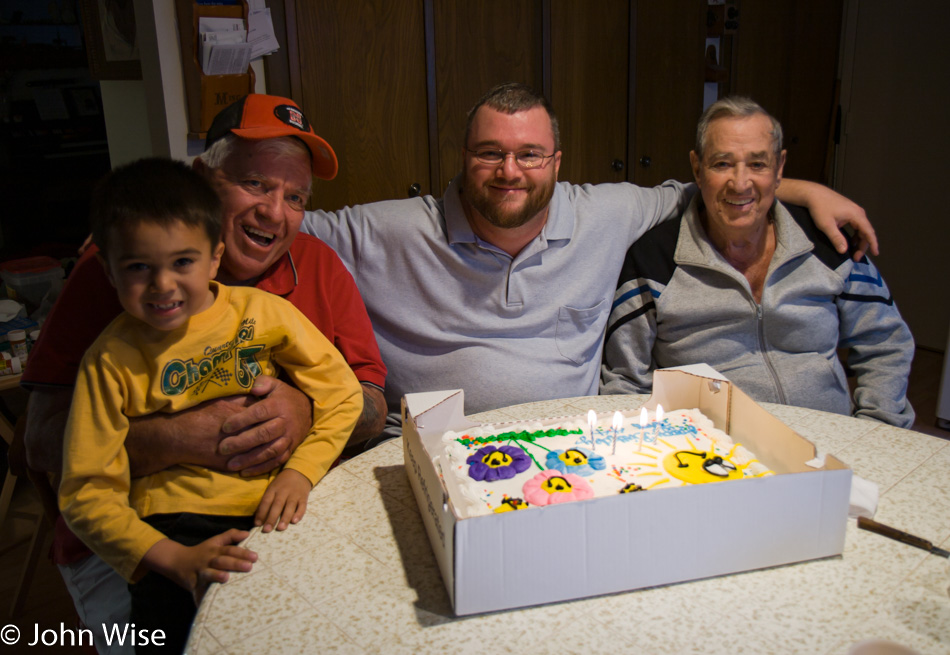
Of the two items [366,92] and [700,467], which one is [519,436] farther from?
[366,92]

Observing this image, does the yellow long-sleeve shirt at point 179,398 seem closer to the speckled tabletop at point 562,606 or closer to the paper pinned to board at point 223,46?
the speckled tabletop at point 562,606

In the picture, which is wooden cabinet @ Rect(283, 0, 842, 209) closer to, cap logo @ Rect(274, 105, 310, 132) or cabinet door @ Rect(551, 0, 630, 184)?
cabinet door @ Rect(551, 0, 630, 184)

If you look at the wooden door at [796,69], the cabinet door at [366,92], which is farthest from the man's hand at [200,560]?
the wooden door at [796,69]

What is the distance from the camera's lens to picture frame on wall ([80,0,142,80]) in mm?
2814

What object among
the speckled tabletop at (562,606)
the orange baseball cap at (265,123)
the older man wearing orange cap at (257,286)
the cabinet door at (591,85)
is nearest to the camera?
the speckled tabletop at (562,606)

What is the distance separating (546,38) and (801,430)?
247 cm

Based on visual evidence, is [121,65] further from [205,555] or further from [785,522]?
[785,522]

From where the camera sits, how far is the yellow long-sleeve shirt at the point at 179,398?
1.12 meters

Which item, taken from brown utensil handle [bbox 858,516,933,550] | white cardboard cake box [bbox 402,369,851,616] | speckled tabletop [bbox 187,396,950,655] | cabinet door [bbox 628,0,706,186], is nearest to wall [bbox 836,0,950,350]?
cabinet door [bbox 628,0,706,186]

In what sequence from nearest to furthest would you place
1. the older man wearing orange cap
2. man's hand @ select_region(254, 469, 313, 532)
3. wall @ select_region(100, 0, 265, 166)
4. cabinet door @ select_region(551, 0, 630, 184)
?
man's hand @ select_region(254, 469, 313, 532), the older man wearing orange cap, wall @ select_region(100, 0, 265, 166), cabinet door @ select_region(551, 0, 630, 184)

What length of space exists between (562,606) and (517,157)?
3.93 feet

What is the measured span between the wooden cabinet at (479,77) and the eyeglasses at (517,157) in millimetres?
1185

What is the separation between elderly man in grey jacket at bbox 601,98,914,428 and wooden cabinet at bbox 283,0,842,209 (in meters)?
1.40

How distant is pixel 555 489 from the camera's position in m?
1.07
